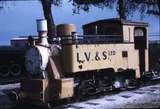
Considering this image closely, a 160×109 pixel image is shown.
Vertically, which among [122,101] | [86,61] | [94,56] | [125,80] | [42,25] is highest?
[42,25]

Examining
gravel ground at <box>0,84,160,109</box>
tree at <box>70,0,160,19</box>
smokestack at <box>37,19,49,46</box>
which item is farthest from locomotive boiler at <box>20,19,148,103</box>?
tree at <box>70,0,160,19</box>

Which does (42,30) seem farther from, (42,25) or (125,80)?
(125,80)

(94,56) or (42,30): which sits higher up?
(42,30)

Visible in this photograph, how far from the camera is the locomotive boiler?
46.2 feet

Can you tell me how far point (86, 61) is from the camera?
15.2 m

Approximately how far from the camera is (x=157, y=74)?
19797mm

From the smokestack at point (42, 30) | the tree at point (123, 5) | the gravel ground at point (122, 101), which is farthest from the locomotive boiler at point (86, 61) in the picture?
the tree at point (123, 5)

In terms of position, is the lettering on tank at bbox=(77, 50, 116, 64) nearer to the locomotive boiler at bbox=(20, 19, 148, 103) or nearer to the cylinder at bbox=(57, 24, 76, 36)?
the locomotive boiler at bbox=(20, 19, 148, 103)

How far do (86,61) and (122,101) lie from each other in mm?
1706

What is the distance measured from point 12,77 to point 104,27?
7019mm

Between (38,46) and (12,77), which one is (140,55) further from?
(12,77)

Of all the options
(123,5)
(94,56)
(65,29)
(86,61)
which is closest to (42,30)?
(65,29)

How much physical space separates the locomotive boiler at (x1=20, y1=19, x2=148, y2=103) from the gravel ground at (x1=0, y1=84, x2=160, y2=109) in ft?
1.79

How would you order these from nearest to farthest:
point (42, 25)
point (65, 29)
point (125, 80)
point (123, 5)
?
point (42, 25) → point (65, 29) → point (125, 80) → point (123, 5)
